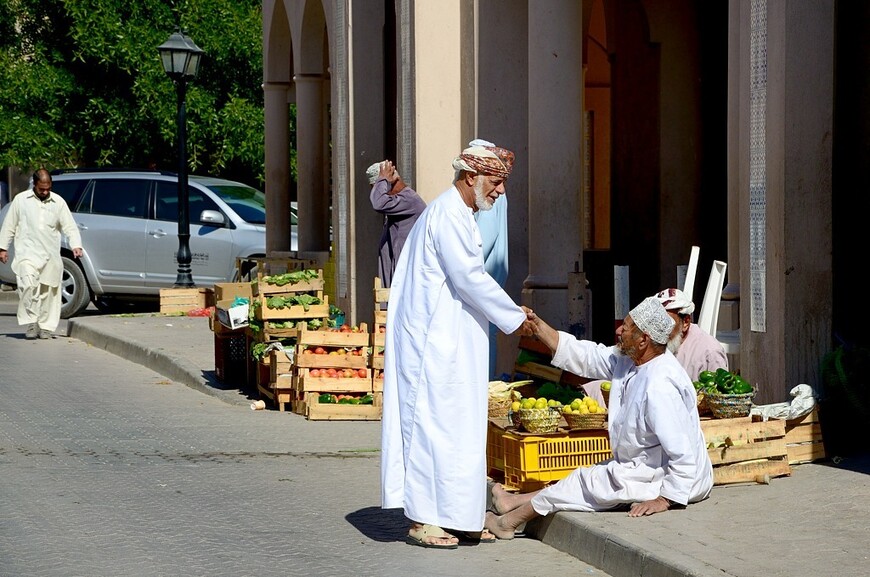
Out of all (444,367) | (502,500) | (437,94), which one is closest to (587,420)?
(502,500)

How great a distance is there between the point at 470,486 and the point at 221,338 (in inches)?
276

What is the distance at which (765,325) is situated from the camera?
30.7ft

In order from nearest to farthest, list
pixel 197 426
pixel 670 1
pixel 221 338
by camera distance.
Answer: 1. pixel 197 426
2. pixel 221 338
3. pixel 670 1

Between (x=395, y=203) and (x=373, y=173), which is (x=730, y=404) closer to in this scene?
(x=395, y=203)

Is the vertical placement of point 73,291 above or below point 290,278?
below

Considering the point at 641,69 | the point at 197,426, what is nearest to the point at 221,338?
the point at 197,426

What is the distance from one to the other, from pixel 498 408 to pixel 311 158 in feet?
38.3

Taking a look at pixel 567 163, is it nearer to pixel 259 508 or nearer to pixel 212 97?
pixel 259 508

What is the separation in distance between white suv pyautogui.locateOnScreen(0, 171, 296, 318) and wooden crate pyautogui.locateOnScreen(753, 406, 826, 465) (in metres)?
13.7

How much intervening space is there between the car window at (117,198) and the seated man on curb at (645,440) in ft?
49.5

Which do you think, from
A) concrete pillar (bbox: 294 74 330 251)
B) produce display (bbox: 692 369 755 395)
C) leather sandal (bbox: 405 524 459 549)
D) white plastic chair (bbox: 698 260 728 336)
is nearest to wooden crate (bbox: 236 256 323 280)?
concrete pillar (bbox: 294 74 330 251)

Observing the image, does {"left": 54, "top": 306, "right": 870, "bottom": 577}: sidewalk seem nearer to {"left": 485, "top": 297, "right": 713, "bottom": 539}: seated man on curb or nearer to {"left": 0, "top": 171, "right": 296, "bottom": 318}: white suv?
{"left": 485, "top": 297, "right": 713, "bottom": 539}: seated man on curb

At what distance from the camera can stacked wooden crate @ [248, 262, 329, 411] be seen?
12.9 meters

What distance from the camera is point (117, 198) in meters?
21.9
